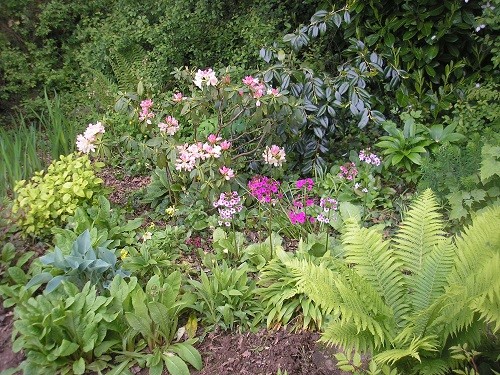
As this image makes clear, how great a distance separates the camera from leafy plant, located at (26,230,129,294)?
2730 millimetres

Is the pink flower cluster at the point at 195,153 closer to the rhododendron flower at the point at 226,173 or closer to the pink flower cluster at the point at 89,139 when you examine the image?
the rhododendron flower at the point at 226,173

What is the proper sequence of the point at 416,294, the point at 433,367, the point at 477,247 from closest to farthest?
the point at 433,367, the point at 477,247, the point at 416,294

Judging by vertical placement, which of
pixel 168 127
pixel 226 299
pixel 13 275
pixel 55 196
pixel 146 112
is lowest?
pixel 226 299

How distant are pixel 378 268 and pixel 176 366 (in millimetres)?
1094

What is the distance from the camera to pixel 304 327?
2.67m

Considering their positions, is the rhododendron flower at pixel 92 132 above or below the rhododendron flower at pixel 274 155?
above

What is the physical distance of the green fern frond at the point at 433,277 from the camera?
2.38 metres

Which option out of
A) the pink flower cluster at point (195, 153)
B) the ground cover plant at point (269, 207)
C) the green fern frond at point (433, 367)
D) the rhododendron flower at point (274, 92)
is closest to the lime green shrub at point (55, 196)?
the ground cover plant at point (269, 207)

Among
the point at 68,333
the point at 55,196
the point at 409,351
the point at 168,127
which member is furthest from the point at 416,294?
the point at 55,196

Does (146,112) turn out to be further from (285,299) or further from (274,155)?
(285,299)

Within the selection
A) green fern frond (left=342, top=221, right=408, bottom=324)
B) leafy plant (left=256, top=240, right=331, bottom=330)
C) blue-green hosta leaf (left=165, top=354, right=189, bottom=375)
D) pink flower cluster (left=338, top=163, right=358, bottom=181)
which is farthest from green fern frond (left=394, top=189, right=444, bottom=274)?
blue-green hosta leaf (left=165, top=354, right=189, bottom=375)

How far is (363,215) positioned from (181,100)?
149cm

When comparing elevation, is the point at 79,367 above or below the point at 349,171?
above

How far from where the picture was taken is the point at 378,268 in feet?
8.04
